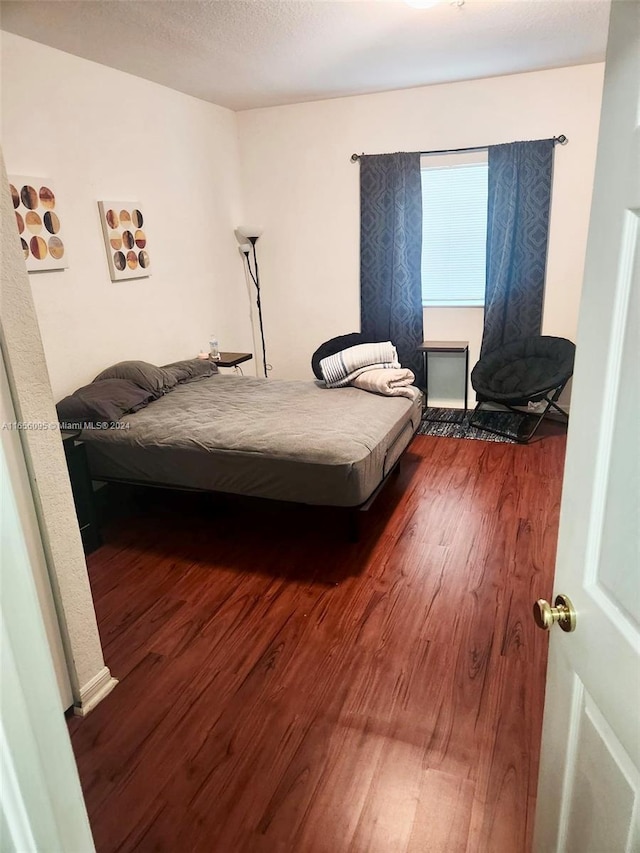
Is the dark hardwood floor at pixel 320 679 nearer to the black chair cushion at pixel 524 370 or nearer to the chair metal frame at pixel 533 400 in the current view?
the chair metal frame at pixel 533 400

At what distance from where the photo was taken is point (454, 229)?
4754 millimetres

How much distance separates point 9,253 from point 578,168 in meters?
4.21

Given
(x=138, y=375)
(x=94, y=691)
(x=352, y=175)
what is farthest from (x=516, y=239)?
(x=94, y=691)

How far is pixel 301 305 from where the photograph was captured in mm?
5352

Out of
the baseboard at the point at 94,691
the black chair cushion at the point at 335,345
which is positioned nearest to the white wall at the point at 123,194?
the black chair cushion at the point at 335,345

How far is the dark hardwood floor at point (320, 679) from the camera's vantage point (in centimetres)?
157

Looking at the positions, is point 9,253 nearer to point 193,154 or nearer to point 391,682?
point 391,682

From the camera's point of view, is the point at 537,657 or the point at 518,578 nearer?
the point at 537,657

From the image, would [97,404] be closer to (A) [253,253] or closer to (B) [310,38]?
(B) [310,38]

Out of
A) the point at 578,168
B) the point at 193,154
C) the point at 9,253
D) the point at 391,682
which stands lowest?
the point at 391,682

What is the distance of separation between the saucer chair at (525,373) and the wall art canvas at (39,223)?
3.13m

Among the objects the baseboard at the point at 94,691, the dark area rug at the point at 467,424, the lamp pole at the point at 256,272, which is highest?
the lamp pole at the point at 256,272

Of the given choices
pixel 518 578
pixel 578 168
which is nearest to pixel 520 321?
pixel 578 168

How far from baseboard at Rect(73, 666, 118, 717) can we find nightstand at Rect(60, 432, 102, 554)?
1.06 meters
